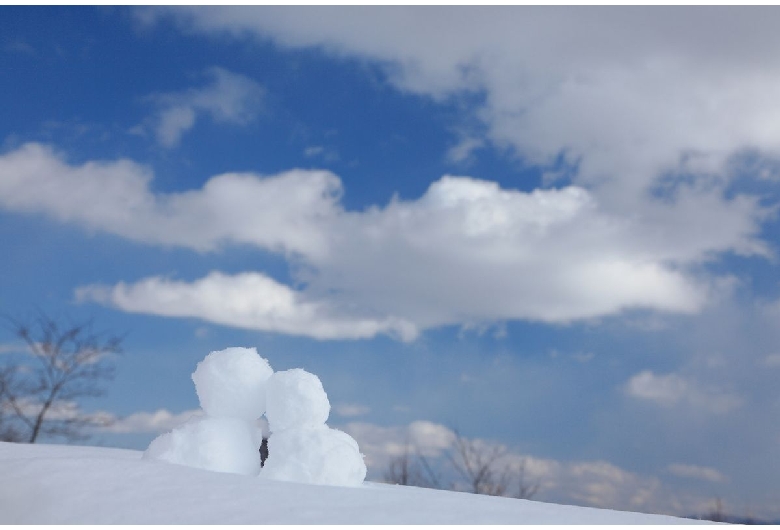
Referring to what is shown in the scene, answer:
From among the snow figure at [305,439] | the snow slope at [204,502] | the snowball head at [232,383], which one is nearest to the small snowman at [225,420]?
the snowball head at [232,383]

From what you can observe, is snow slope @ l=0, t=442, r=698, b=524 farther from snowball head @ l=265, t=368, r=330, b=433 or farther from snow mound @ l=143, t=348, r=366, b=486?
snowball head @ l=265, t=368, r=330, b=433

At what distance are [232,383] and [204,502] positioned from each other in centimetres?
156

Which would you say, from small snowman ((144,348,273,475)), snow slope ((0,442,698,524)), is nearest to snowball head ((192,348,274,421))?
small snowman ((144,348,273,475))

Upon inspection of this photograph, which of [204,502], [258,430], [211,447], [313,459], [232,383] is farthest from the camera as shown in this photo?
[258,430]

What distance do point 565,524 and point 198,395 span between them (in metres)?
2.60

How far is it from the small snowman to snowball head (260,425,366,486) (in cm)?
24

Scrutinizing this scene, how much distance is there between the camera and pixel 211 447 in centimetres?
440

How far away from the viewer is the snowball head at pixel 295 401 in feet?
14.6

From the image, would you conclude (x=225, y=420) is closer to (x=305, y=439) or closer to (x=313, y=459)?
(x=305, y=439)

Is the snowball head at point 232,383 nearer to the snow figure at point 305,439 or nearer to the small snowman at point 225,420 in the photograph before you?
the small snowman at point 225,420

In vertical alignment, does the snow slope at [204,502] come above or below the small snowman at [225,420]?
below

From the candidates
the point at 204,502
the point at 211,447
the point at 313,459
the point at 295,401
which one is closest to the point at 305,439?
the point at 313,459

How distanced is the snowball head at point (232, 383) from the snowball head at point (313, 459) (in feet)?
1.14

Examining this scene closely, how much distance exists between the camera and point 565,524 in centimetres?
316
